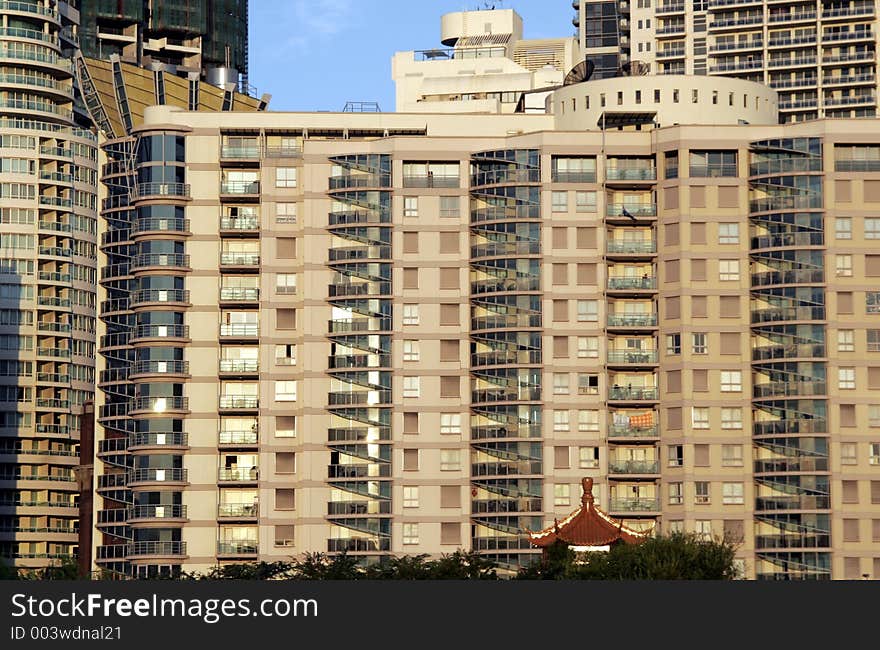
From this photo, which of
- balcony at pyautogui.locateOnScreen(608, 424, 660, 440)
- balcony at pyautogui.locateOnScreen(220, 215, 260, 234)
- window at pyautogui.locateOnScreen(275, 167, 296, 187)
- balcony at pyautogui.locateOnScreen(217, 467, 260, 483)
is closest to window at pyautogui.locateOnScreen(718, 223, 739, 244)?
balcony at pyautogui.locateOnScreen(608, 424, 660, 440)

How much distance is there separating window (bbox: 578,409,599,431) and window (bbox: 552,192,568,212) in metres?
16.7

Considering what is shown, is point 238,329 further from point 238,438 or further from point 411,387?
point 411,387

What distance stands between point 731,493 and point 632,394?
37.4 ft

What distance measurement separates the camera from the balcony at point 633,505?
6732 inches

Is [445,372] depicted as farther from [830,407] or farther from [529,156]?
[830,407]

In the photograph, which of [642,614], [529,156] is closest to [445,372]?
[529,156]

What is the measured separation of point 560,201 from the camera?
6949 inches

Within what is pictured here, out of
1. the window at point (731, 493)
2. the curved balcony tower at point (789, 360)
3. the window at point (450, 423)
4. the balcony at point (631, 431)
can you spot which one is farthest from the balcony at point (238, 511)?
the curved balcony tower at point (789, 360)

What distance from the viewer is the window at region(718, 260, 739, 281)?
17350cm

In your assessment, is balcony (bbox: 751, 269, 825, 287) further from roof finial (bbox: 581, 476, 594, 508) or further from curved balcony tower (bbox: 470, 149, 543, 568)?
roof finial (bbox: 581, 476, 594, 508)

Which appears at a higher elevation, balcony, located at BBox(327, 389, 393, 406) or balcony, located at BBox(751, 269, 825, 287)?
balcony, located at BBox(751, 269, 825, 287)

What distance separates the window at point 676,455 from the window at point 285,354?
31345 mm

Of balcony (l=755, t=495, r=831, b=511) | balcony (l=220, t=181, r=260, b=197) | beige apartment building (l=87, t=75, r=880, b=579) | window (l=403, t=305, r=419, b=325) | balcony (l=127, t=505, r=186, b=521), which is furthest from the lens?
balcony (l=220, t=181, r=260, b=197)

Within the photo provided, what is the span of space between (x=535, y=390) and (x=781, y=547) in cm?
2310
